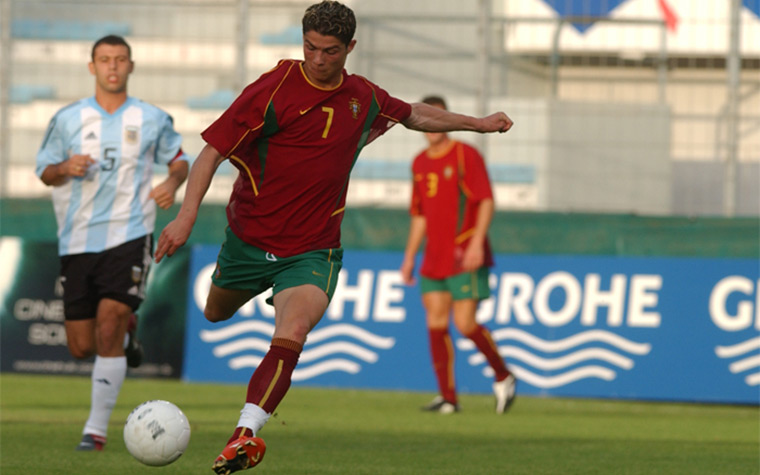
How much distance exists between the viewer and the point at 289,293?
6.16m

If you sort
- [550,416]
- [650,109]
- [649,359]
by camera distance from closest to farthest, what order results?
[550,416] → [649,359] → [650,109]

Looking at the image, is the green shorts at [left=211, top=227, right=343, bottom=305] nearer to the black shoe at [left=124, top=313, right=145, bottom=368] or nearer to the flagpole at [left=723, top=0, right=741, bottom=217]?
the black shoe at [left=124, top=313, right=145, bottom=368]

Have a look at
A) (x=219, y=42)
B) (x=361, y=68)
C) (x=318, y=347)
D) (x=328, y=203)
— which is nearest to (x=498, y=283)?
(x=318, y=347)

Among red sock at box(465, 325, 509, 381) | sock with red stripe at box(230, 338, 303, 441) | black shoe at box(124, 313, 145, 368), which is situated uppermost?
sock with red stripe at box(230, 338, 303, 441)

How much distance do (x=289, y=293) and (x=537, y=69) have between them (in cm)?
769

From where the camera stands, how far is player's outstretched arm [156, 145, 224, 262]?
5570 mm

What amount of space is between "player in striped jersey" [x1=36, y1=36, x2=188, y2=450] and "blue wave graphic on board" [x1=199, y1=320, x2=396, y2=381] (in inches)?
186

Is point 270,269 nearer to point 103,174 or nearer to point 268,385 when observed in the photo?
point 268,385

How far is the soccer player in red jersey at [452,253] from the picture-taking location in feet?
35.5

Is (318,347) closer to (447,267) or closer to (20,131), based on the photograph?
(447,267)

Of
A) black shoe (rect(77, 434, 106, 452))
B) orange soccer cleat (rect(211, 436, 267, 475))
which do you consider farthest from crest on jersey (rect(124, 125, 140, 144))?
orange soccer cleat (rect(211, 436, 267, 475))

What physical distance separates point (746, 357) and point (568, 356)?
62.3 inches

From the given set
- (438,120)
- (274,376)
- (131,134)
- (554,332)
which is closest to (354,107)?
(438,120)

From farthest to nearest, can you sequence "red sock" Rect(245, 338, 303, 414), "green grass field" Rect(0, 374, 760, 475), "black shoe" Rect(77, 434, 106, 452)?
"black shoe" Rect(77, 434, 106, 452) → "green grass field" Rect(0, 374, 760, 475) → "red sock" Rect(245, 338, 303, 414)
